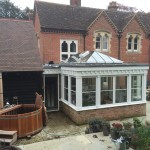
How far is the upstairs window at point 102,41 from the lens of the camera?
2098 centimetres

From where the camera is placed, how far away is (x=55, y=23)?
63.8ft

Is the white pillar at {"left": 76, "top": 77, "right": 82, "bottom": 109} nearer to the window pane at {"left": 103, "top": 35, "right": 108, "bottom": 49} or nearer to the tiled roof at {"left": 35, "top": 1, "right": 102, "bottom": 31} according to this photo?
the tiled roof at {"left": 35, "top": 1, "right": 102, "bottom": 31}

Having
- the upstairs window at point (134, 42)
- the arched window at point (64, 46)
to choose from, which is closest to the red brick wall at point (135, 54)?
the upstairs window at point (134, 42)

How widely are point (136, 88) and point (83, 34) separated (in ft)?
28.7

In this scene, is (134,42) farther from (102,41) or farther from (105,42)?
(102,41)

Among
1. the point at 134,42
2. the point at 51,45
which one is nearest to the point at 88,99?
the point at 51,45

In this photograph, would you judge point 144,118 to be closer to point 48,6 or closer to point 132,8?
point 48,6

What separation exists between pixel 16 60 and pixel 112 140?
8.44 m

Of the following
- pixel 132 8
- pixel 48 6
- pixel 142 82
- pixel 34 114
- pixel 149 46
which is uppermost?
pixel 132 8

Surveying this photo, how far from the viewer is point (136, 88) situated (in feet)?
45.1

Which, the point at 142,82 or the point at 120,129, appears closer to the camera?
the point at 120,129

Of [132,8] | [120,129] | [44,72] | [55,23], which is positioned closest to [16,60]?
[44,72]

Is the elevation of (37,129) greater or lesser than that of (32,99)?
lesser

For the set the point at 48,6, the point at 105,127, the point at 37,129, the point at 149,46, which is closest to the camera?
the point at 105,127
